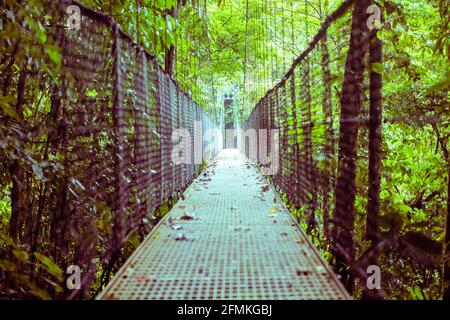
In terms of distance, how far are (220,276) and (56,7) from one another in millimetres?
1248

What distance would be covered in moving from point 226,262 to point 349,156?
0.65m

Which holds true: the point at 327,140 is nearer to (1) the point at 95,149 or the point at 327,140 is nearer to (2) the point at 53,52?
(1) the point at 95,149

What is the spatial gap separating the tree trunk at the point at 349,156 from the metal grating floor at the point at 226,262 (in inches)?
4.2

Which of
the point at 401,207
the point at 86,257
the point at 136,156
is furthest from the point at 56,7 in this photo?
the point at 401,207

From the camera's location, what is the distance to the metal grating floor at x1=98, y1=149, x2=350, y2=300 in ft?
4.12

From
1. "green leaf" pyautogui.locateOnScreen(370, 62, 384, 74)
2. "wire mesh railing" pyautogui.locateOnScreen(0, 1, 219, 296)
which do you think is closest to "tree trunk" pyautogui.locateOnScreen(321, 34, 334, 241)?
"green leaf" pyautogui.locateOnScreen(370, 62, 384, 74)

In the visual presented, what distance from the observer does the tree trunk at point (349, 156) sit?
5.10ft

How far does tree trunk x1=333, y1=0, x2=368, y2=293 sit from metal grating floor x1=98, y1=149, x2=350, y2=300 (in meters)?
0.11

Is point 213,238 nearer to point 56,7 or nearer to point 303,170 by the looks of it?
point 303,170

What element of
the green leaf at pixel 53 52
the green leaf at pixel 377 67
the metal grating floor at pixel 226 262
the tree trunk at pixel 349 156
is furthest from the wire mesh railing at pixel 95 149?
the green leaf at pixel 377 67

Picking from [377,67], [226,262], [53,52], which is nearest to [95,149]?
[226,262]

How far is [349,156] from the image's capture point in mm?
1747

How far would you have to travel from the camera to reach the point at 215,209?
280 centimetres

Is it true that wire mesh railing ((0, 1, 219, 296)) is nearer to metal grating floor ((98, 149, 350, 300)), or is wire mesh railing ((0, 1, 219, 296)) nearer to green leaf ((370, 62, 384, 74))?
metal grating floor ((98, 149, 350, 300))
